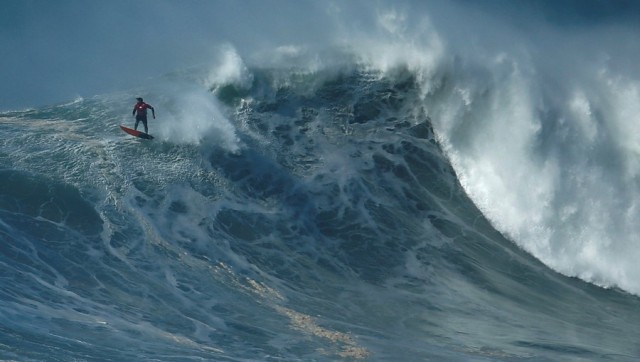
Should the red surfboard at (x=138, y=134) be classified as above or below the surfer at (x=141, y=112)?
below

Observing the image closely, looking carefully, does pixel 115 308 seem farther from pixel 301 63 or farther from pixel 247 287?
pixel 301 63

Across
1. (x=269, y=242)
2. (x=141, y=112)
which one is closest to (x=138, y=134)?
(x=141, y=112)

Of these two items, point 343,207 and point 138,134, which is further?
point 138,134

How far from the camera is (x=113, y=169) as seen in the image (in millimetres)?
16594

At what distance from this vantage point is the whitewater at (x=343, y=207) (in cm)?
1178

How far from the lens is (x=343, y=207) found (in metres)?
16.5

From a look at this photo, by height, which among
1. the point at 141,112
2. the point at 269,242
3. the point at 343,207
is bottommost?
the point at 269,242

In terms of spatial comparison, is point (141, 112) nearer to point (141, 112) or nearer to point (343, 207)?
point (141, 112)

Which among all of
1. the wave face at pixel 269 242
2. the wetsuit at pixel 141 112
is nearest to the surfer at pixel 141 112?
the wetsuit at pixel 141 112

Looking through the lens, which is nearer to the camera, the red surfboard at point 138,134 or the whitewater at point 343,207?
the whitewater at point 343,207

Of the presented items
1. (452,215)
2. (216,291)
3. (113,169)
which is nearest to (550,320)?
(452,215)

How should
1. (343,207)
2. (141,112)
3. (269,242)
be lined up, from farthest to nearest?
1. (141,112)
2. (343,207)
3. (269,242)

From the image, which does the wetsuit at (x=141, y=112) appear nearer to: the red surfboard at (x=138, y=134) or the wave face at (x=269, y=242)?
the red surfboard at (x=138, y=134)

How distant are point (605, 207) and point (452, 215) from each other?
2.91 meters
